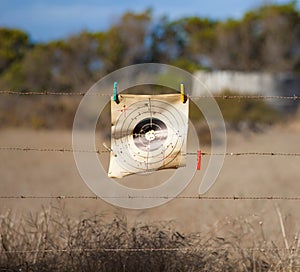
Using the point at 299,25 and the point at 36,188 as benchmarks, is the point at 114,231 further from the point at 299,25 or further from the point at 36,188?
the point at 299,25

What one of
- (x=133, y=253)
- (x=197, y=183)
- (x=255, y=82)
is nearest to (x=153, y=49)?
(x=255, y=82)

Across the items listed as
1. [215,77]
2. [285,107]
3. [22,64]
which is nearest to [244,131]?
[285,107]

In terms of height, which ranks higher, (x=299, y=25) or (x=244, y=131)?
(x=299, y=25)

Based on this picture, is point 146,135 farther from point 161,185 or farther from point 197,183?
point 197,183

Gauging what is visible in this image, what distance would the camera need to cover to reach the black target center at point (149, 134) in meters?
5.25

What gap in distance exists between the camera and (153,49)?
42.8m

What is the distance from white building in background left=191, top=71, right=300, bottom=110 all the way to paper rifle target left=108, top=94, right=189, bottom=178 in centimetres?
2778

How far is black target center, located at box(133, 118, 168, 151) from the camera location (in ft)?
17.2

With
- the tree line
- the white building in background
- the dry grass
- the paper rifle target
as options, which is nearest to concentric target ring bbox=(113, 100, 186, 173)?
the paper rifle target

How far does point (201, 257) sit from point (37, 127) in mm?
25784

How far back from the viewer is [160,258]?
18.4 ft

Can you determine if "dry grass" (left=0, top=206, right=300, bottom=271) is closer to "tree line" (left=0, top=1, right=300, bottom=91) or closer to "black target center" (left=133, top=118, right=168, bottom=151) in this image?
"black target center" (left=133, top=118, right=168, bottom=151)

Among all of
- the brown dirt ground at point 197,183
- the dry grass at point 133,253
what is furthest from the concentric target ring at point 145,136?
the brown dirt ground at point 197,183

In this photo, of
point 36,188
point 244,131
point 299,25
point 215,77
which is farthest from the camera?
point 299,25
